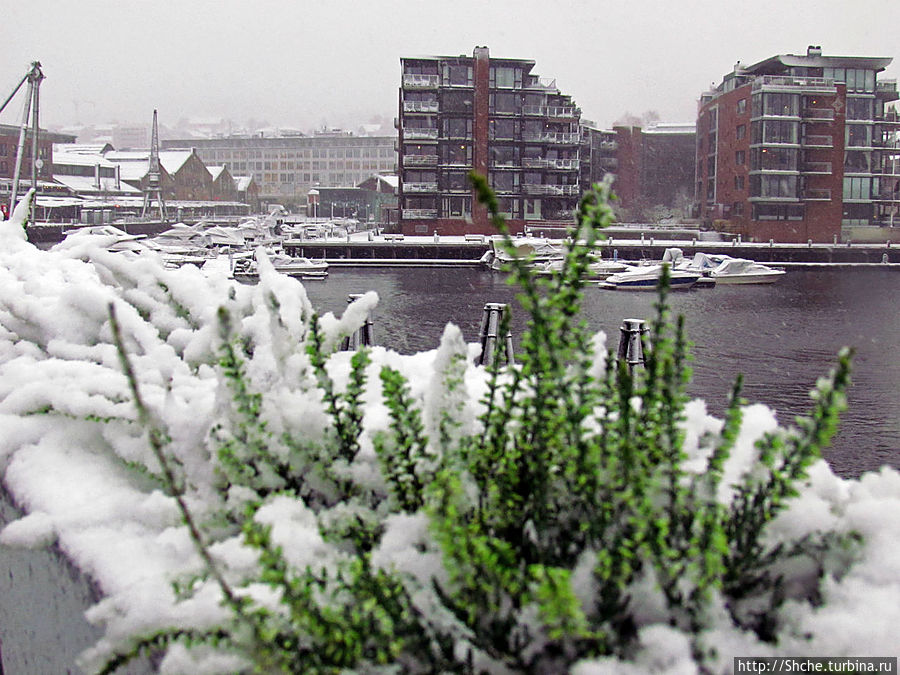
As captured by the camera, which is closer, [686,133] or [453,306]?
[453,306]

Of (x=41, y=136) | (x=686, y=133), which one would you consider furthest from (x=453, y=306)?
(x=41, y=136)

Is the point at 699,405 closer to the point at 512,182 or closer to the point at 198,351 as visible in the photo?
the point at 198,351

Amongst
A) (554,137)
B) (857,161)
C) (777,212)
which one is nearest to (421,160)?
(554,137)

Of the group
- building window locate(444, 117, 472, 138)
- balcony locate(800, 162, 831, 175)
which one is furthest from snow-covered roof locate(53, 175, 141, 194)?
balcony locate(800, 162, 831, 175)

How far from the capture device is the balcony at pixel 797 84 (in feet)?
189

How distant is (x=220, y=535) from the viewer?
196 cm

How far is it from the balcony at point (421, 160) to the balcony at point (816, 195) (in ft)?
83.6

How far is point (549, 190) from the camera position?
63.8 m

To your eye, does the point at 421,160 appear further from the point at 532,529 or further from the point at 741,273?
the point at 532,529

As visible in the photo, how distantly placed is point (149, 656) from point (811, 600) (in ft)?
4.35

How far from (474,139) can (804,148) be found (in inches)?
882

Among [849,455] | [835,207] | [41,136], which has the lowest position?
[849,455]

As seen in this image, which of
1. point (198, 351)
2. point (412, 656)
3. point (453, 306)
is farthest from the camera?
point (453, 306)

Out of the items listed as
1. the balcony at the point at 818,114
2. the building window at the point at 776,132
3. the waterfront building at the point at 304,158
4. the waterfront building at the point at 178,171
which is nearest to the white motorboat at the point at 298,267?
the building window at the point at 776,132
